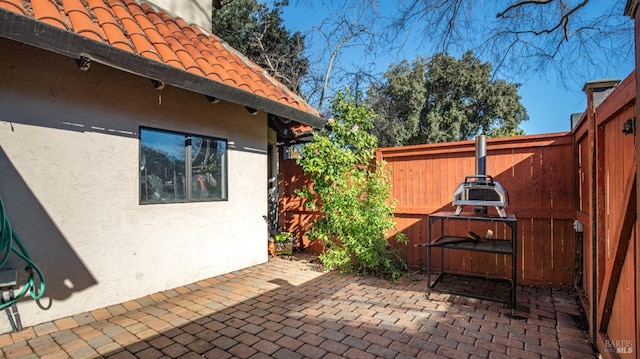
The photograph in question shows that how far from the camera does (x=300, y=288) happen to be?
161 inches

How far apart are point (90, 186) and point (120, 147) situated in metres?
0.53

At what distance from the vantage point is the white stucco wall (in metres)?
2.91

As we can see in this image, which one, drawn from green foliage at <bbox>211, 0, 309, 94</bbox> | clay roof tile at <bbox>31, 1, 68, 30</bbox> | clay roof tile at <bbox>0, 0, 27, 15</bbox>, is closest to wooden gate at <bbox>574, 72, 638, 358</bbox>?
clay roof tile at <bbox>31, 1, 68, 30</bbox>

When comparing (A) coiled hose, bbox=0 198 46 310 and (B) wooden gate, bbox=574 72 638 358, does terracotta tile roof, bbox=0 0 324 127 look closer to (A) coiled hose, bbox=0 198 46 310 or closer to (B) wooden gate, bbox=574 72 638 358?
(A) coiled hose, bbox=0 198 46 310

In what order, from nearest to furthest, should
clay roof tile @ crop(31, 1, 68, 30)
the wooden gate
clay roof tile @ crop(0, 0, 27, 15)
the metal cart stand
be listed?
the wooden gate, clay roof tile @ crop(0, 0, 27, 15), clay roof tile @ crop(31, 1, 68, 30), the metal cart stand

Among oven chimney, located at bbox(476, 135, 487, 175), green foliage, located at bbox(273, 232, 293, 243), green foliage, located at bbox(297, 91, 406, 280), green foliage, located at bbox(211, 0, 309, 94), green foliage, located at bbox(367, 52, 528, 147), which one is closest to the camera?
oven chimney, located at bbox(476, 135, 487, 175)

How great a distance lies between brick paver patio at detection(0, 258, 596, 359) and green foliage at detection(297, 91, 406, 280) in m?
0.73

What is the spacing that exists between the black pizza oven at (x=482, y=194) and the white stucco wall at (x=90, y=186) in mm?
3456

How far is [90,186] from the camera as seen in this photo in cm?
331

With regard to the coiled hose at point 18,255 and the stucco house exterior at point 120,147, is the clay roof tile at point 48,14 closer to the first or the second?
the stucco house exterior at point 120,147

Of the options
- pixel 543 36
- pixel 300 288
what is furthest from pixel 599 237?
pixel 543 36

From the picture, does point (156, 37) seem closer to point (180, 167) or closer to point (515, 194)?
point (180, 167)

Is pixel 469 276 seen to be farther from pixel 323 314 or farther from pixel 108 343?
pixel 108 343

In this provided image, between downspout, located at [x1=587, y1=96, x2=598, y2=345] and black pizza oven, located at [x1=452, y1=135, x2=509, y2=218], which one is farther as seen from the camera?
black pizza oven, located at [x1=452, y1=135, x2=509, y2=218]
